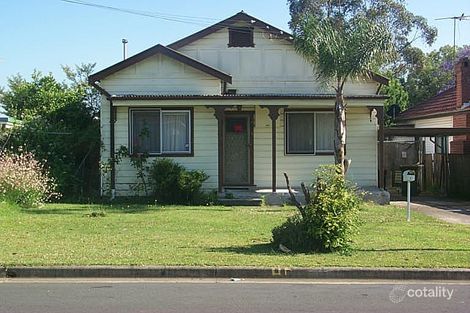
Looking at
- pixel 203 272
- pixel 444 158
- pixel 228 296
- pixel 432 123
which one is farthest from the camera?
pixel 432 123

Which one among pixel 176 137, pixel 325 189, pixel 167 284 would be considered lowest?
pixel 167 284

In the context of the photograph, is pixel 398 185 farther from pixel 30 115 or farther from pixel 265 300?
pixel 265 300

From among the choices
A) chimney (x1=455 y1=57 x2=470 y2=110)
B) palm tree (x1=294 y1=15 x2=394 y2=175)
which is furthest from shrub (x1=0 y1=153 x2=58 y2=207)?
chimney (x1=455 y1=57 x2=470 y2=110)

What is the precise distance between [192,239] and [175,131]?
861 centimetres

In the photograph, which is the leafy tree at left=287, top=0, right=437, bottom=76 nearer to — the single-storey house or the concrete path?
the single-storey house

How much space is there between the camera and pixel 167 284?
340 inches

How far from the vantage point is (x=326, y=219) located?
10.2 metres

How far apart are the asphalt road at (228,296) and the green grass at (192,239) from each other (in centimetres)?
71

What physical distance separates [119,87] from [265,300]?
13.8m

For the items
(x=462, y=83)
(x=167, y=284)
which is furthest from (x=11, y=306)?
(x=462, y=83)

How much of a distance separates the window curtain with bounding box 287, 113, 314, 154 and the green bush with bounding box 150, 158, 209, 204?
3783mm

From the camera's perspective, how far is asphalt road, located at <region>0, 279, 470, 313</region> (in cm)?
718

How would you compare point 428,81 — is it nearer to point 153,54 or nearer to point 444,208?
point 444,208

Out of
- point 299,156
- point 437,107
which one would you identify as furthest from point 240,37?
point 437,107
